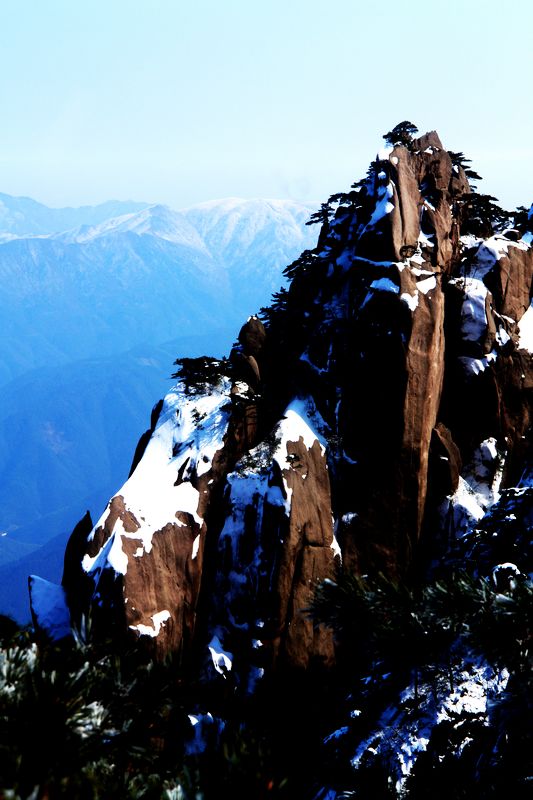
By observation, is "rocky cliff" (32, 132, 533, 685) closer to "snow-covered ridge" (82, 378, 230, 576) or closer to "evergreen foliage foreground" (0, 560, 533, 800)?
"snow-covered ridge" (82, 378, 230, 576)

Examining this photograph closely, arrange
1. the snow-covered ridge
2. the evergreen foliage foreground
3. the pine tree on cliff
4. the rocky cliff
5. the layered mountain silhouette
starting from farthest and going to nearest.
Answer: the pine tree on cliff → the rocky cliff → the snow-covered ridge → the layered mountain silhouette → the evergreen foliage foreground

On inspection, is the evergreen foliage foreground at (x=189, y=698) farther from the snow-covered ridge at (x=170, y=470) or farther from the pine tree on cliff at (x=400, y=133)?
the pine tree on cliff at (x=400, y=133)

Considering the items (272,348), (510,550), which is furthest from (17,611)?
(510,550)

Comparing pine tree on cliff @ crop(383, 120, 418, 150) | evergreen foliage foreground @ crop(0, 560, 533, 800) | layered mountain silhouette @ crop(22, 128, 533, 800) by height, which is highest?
pine tree on cliff @ crop(383, 120, 418, 150)

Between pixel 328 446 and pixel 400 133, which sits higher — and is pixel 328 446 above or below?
below

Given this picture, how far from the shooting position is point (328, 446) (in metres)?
33.2

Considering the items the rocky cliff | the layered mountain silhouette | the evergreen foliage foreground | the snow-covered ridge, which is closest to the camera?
the evergreen foliage foreground

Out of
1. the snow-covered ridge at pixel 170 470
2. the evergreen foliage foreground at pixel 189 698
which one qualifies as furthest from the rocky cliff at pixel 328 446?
the evergreen foliage foreground at pixel 189 698

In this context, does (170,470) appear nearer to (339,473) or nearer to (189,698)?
(339,473)

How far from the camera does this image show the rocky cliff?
92.3 ft

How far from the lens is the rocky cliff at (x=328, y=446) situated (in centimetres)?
2814

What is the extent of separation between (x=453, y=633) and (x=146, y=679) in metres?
5.14

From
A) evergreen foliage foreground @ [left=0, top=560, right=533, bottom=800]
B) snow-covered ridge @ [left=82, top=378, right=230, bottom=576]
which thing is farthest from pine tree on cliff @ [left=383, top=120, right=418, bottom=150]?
evergreen foliage foreground @ [left=0, top=560, right=533, bottom=800]

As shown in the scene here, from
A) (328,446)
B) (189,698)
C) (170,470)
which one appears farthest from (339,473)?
(189,698)
